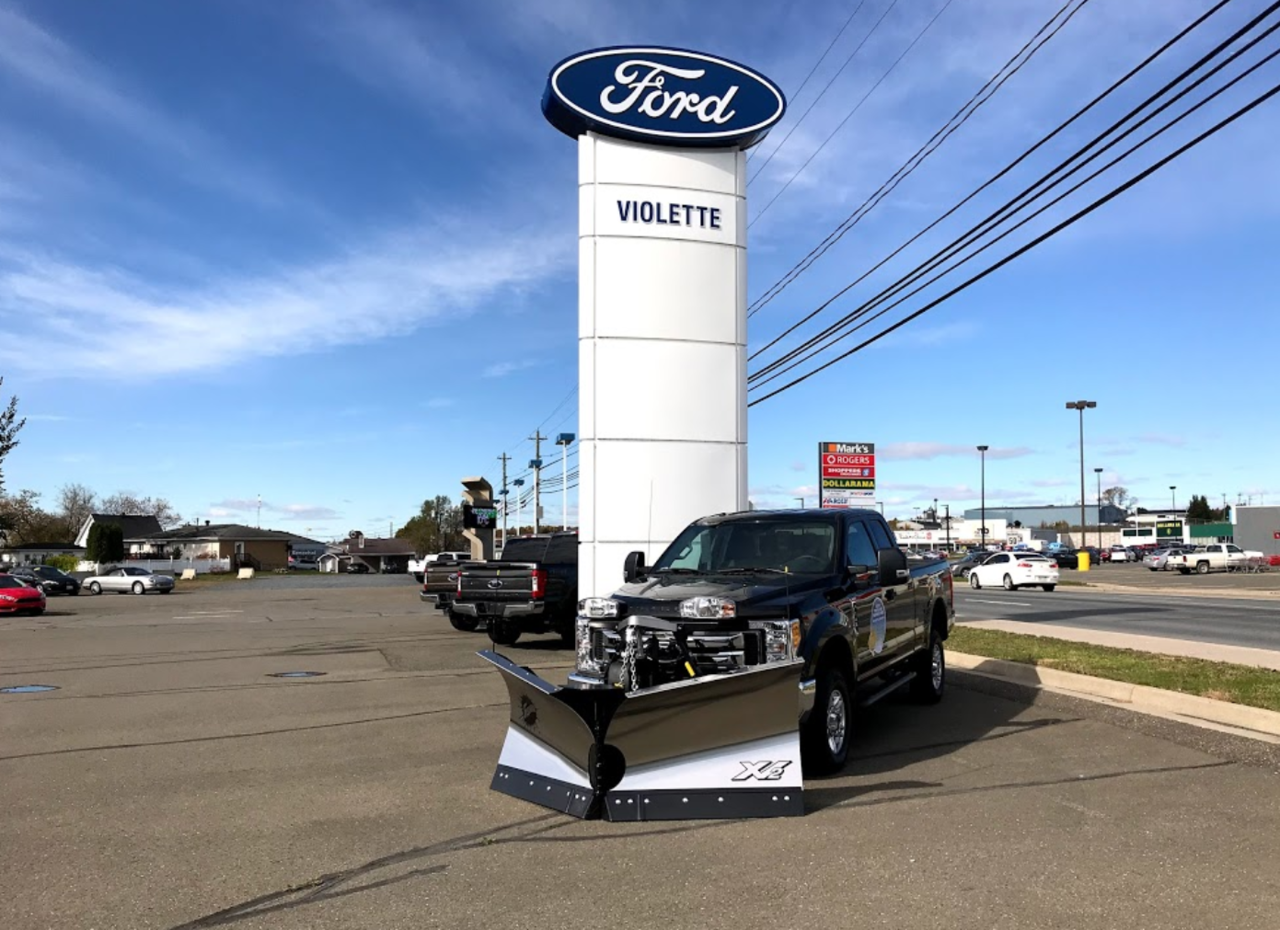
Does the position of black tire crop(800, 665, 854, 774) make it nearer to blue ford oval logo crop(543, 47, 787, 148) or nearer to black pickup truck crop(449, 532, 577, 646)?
black pickup truck crop(449, 532, 577, 646)

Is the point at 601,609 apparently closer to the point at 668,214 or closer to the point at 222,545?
the point at 668,214

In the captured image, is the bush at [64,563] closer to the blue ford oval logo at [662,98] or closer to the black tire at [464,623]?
the black tire at [464,623]

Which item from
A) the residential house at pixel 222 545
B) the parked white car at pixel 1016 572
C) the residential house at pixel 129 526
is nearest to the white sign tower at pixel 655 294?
the parked white car at pixel 1016 572

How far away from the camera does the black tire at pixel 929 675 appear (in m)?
9.94

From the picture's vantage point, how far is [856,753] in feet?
25.5

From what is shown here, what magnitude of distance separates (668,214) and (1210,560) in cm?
5184

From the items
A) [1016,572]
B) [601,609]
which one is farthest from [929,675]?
[1016,572]

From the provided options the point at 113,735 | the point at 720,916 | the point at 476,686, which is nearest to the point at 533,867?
the point at 720,916

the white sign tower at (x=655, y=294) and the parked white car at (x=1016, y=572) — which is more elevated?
Result: the white sign tower at (x=655, y=294)

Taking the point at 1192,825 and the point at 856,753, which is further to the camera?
the point at 856,753

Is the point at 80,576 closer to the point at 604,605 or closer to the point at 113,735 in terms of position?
the point at 113,735

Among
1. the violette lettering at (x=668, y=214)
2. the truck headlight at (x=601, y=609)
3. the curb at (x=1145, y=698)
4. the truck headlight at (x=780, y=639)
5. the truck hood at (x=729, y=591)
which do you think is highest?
the violette lettering at (x=668, y=214)

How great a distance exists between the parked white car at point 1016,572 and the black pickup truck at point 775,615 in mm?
29851

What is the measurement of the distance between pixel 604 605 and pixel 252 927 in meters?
3.19
